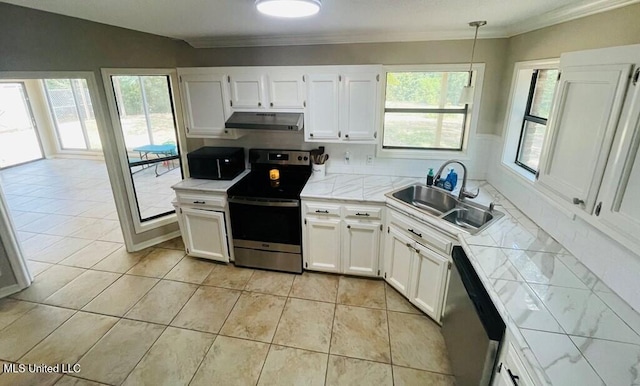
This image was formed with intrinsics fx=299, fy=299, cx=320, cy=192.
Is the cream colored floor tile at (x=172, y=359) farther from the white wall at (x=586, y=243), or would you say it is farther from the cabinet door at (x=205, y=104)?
the white wall at (x=586, y=243)

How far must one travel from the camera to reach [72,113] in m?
7.23

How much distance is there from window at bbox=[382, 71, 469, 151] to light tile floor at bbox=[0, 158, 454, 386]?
1654 millimetres

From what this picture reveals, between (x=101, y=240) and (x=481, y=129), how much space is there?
15.9 feet

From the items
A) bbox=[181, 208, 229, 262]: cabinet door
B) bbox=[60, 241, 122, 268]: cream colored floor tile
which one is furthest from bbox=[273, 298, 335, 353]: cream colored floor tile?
bbox=[60, 241, 122, 268]: cream colored floor tile

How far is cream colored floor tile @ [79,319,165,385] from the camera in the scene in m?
2.20

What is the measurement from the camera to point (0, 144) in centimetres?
669

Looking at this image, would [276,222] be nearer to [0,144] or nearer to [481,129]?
[481,129]

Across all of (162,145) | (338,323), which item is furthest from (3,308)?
(338,323)

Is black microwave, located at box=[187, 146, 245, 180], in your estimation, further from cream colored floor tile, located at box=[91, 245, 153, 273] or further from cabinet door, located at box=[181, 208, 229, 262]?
cream colored floor tile, located at box=[91, 245, 153, 273]

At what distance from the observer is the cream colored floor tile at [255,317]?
2.54m

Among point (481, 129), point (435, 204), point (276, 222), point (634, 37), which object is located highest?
point (634, 37)

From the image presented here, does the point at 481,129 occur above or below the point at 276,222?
above

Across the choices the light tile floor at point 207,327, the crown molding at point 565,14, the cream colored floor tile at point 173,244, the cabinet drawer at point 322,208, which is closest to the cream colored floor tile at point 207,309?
the light tile floor at point 207,327

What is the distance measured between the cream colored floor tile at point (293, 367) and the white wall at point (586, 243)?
184cm
